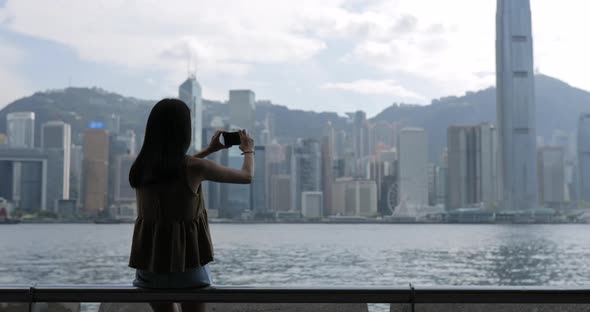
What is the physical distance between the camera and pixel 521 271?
47.0 metres

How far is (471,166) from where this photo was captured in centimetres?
18400

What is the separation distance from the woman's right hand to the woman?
83 millimetres

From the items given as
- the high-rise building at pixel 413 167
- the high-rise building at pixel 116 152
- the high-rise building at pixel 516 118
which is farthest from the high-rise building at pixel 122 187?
the high-rise building at pixel 516 118

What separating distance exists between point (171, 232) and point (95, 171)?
16804 centimetres

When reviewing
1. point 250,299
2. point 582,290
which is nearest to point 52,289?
point 250,299

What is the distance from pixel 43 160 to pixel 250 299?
563ft

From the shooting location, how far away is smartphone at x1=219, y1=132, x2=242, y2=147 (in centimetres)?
289

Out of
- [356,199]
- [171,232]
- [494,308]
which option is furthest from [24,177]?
[494,308]

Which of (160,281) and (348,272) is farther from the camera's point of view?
(348,272)

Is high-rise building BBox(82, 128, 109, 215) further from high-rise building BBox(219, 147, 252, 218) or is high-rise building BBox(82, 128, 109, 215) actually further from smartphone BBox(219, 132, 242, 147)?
smartphone BBox(219, 132, 242, 147)

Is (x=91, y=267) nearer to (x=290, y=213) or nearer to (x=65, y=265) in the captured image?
(x=65, y=265)

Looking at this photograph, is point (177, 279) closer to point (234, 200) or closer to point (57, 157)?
point (234, 200)

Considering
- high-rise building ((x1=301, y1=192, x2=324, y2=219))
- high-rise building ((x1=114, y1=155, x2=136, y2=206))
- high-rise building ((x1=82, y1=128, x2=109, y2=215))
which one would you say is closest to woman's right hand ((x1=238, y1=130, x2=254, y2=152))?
high-rise building ((x1=114, y1=155, x2=136, y2=206))

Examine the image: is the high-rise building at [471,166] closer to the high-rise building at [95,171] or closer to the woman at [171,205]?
the high-rise building at [95,171]
